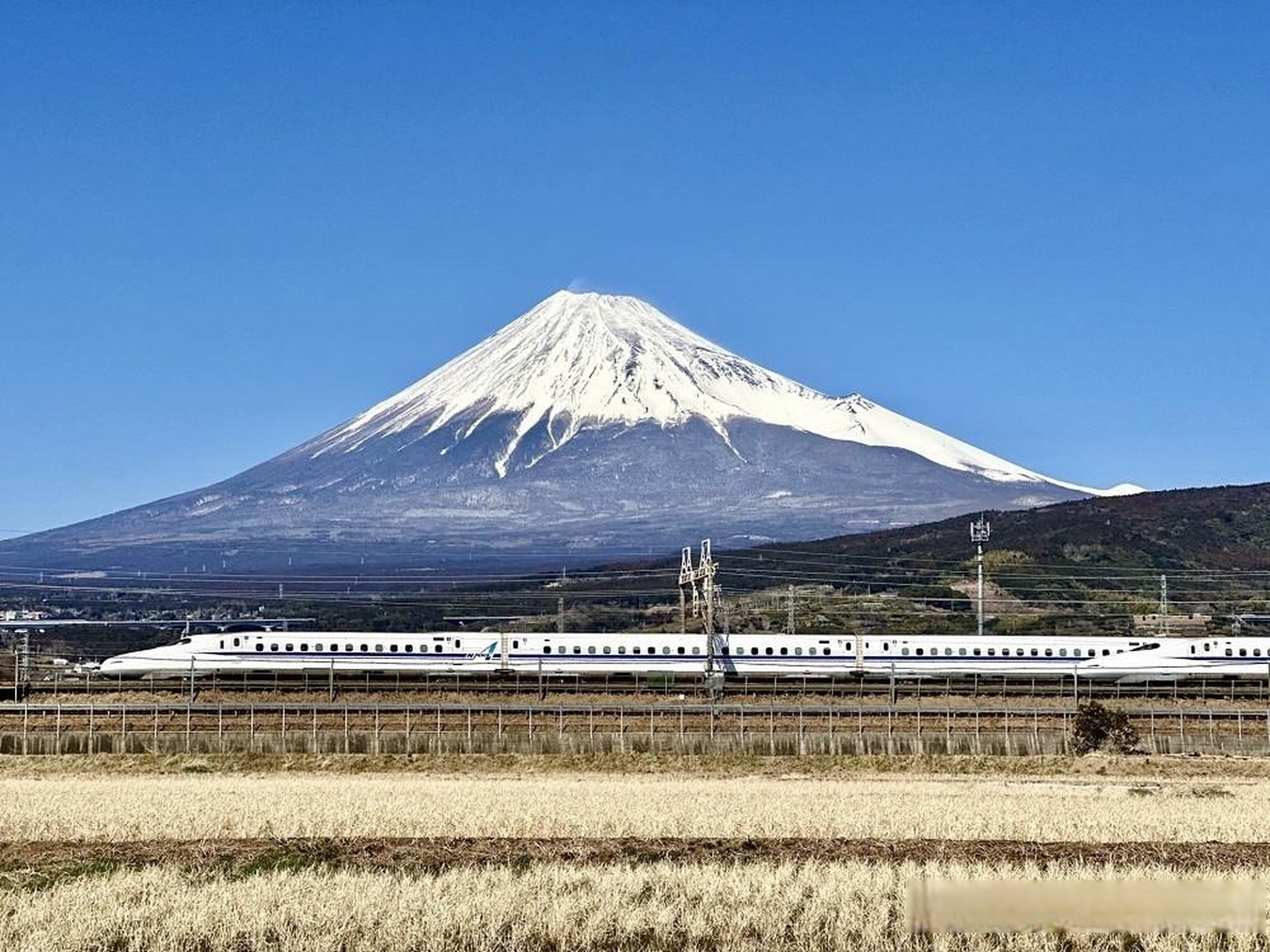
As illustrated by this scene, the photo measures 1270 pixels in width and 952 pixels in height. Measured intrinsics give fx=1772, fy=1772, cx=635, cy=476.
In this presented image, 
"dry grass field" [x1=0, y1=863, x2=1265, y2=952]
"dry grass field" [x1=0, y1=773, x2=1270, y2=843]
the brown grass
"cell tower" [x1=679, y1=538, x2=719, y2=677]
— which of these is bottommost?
the brown grass

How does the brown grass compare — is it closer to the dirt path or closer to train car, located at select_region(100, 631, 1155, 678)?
the dirt path

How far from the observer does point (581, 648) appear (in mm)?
87438

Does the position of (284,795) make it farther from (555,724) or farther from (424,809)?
(555,724)

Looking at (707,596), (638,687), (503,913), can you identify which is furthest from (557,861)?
(707,596)

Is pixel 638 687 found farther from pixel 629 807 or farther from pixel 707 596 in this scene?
pixel 629 807

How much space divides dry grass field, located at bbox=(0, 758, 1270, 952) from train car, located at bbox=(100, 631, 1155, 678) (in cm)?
4146

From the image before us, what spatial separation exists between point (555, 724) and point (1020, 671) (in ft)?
103

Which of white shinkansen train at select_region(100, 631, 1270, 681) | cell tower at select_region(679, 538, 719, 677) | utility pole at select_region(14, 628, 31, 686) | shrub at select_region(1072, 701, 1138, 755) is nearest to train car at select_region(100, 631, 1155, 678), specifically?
white shinkansen train at select_region(100, 631, 1270, 681)

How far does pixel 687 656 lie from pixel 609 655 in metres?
3.86

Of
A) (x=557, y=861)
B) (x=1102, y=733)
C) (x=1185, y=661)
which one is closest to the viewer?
(x=557, y=861)

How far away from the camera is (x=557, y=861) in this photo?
87.1 ft

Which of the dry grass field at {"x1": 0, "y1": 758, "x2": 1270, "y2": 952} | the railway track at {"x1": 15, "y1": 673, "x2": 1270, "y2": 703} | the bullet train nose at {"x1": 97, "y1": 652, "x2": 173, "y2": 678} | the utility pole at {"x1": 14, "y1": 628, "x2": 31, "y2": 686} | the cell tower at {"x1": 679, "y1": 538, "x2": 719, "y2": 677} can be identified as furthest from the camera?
the bullet train nose at {"x1": 97, "y1": 652, "x2": 173, "y2": 678}

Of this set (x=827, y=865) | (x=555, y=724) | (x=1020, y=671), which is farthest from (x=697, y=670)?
(x=827, y=865)

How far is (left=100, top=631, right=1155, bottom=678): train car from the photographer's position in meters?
87.1
